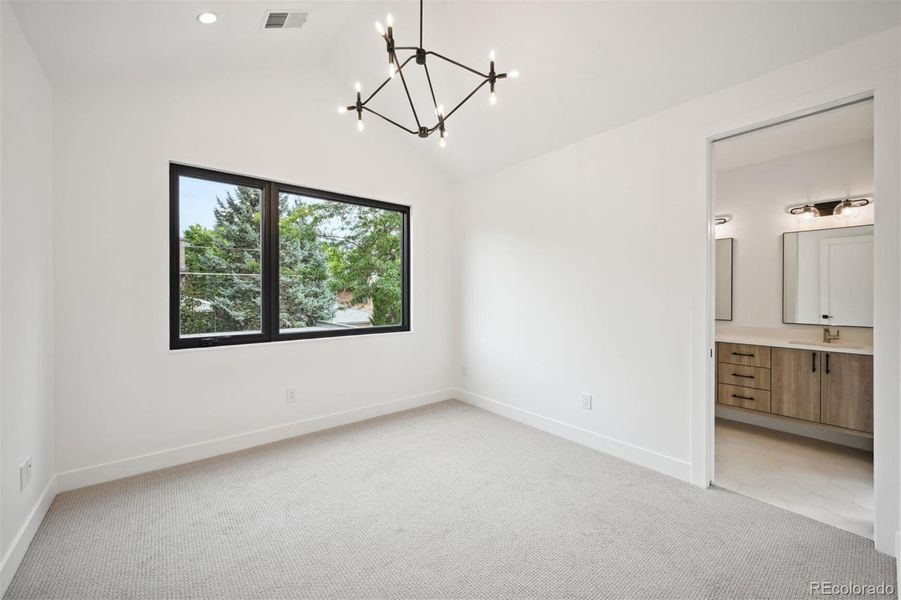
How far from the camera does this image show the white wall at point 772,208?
3.54m

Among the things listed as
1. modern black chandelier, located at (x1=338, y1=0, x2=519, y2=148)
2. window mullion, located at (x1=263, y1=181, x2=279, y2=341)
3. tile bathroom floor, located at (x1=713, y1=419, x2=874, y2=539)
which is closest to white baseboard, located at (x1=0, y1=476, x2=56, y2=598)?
window mullion, located at (x1=263, y1=181, x2=279, y2=341)

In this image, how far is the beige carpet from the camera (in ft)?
5.90

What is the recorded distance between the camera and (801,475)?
288 centimetres

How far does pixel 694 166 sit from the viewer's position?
2.75m

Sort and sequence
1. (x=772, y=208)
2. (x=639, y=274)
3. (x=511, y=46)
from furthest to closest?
(x=772, y=208) → (x=639, y=274) → (x=511, y=46)

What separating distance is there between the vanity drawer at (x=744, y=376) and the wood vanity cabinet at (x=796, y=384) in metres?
0.07

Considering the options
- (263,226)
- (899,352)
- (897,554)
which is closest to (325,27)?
(263,226)

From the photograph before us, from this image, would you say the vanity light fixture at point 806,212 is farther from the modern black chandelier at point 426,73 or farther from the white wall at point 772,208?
the modern black chandelier at point 426,73

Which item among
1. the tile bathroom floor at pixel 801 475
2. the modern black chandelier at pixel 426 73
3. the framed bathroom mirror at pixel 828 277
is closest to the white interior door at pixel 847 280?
the framed bathroom mirror at pixel 828 277

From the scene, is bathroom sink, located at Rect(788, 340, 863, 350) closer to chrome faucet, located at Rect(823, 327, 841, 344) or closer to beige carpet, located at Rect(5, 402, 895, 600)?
chrome faucet, located at Rect(823, 327, 841, 344)

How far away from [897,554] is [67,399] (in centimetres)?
451

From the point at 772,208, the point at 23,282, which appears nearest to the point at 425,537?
the point at 23,282

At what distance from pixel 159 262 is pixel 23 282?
0.87 m

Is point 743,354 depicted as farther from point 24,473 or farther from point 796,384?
point 24,473
